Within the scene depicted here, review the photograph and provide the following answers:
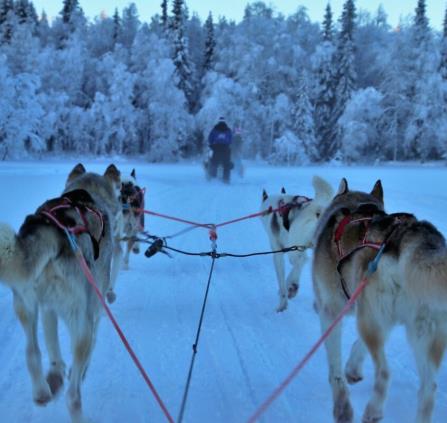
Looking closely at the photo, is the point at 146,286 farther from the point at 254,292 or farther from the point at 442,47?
the point at 442,47

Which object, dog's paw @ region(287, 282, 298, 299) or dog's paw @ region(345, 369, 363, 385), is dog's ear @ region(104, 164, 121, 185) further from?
dog's paw @ region(345, 369, 363, 385)

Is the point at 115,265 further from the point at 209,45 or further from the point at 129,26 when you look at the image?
the point at 129,26

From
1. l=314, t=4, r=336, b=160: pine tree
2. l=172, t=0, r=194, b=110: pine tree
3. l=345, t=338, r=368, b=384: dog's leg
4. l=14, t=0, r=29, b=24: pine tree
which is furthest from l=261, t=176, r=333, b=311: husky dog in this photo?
l=14, t=0, r=29, b=24: pine tree

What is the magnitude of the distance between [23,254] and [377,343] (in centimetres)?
159

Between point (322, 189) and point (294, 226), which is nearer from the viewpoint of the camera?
point (322, 189)

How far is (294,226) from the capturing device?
425cm

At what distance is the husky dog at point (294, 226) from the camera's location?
4039 millimetres

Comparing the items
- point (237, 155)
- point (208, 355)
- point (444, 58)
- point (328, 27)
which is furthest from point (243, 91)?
point (208, 355)

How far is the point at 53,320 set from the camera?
265 cm

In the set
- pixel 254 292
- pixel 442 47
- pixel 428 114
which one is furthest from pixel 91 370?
pixel 442 47

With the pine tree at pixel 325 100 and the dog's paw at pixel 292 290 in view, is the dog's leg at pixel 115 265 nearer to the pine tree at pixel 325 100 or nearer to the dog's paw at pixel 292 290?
the dog's paw at pixel 292 290

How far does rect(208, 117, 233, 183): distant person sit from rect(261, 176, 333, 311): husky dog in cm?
1231

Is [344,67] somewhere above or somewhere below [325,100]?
above

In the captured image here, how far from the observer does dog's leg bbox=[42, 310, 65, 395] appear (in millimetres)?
2623
